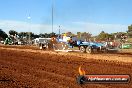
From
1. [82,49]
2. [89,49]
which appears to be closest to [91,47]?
[89,49]

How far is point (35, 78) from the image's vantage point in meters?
15.0

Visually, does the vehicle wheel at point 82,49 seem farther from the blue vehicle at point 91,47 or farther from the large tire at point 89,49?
the large tire at point 89,49

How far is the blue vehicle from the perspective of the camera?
1411 inches

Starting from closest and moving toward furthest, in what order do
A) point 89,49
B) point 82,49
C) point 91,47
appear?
point 89,49, point 91,47, point 82,49

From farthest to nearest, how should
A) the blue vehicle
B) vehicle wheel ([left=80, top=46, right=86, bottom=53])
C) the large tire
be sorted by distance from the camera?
vehicle wheel ([left=80, top=46, right=86, bottom=53]) → the blue vehicle → the large tire

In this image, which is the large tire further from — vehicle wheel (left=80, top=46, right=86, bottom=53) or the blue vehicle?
vehicle wheel (left=80, top=46, right=86, bottom=53)

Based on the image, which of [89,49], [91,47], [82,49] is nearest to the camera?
[89,49]

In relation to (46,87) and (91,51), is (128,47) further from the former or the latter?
(46,87)

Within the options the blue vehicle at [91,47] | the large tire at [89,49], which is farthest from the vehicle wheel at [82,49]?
the large tire at [89,49]

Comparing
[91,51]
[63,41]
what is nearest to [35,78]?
[91,51]

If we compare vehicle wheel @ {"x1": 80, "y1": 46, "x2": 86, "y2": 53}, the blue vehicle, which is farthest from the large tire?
vehicle wheel @ {"x1": 80, "y1": 46, "x2": 86, "y2": 53}

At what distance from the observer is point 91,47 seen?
3581cm

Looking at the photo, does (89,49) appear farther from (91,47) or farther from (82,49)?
(82,49)

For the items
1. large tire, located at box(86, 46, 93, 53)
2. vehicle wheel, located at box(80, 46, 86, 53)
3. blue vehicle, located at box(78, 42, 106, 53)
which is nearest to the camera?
large tire, located at box(86, 46, 93, 53)
